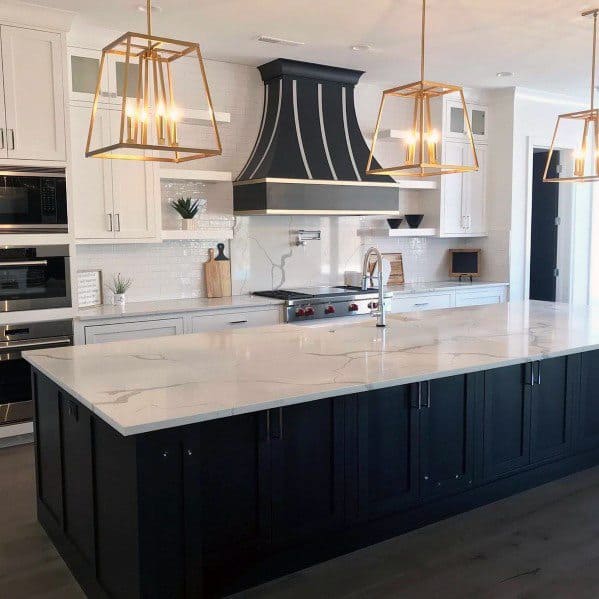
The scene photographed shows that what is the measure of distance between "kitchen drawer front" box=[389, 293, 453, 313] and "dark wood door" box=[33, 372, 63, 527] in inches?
145

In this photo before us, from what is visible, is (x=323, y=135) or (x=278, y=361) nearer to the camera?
(x=278, y=361)

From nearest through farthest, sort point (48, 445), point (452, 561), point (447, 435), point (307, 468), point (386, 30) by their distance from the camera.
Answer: point (307, 468) < point (452, 561) < point (48, 445) < point (447, 435) < point (386, 30)

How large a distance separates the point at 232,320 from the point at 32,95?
2.18m

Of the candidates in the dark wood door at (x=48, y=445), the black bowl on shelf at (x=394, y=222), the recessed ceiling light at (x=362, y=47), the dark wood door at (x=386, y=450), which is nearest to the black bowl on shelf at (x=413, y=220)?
the black bowl on shelf at (x=394, y=222)

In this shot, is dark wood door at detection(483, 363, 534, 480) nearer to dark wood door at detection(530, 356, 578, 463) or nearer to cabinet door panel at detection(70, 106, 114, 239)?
dark wood door at detection(530, 356, 578, 463)

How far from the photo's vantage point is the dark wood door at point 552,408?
12.4 feet

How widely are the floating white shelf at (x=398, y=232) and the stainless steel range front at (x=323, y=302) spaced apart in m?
0.82

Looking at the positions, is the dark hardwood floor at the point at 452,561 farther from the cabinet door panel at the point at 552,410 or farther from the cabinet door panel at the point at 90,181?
the cabinet door panel at the point at 90,181

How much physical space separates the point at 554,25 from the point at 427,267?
314 cm

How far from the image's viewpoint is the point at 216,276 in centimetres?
589

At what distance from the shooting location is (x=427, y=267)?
7.47 meters

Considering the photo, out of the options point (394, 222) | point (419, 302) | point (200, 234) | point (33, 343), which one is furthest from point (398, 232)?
point (33, 343)

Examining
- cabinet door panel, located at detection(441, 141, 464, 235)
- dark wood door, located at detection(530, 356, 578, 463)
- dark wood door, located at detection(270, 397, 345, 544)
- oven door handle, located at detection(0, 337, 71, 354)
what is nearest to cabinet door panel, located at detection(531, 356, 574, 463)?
dark wood door, located at detection(530, 356, 578, 463)

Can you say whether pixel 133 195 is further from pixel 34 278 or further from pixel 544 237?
pixel 544 237
